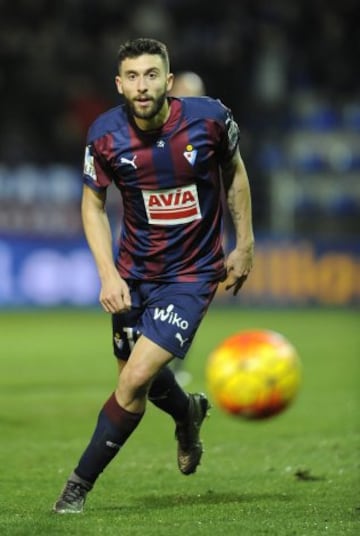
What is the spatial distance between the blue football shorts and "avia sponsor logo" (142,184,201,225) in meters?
0.31

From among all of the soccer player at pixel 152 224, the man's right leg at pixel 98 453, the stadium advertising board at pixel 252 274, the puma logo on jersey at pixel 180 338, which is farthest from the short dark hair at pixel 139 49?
the stadium advertising board at pixel 252 274

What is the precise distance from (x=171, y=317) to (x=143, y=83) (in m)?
1.06

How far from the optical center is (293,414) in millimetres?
9070

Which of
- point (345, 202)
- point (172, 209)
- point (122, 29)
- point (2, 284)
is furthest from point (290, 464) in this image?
point (122, 29)

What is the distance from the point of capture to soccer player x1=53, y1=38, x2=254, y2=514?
17.1 feet

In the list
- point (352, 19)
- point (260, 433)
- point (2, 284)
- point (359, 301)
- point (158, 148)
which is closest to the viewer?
point (158, 148)

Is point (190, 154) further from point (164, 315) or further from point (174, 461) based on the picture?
point (174, 461)

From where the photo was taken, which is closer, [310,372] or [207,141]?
[207,141]

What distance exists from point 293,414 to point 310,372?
9.22ft

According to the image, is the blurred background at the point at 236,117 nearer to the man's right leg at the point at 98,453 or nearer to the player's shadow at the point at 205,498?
the player's shadow at the point at 205,498

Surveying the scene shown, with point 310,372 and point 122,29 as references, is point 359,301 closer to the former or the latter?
point 122,29

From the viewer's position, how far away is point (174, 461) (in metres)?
6.94

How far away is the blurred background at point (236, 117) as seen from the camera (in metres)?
19.6

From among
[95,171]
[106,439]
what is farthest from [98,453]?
[95,171]
